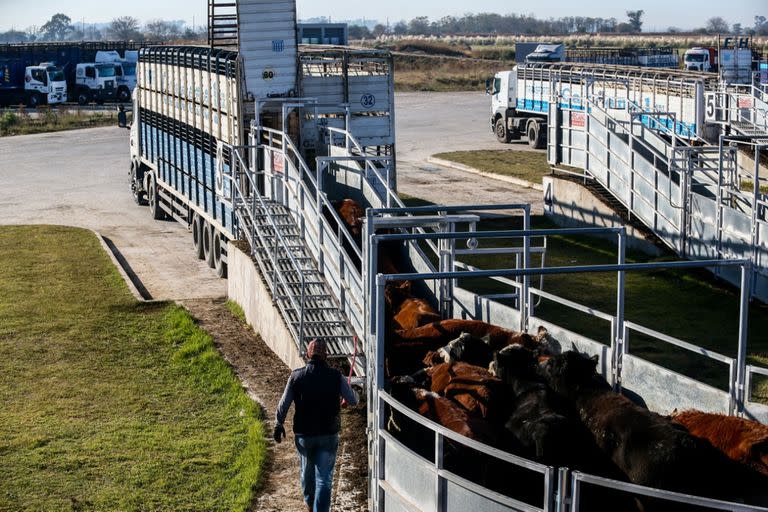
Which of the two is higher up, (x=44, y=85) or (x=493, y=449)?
(x=44, y=85)

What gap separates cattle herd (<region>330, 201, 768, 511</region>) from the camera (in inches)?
337

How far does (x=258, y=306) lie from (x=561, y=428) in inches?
333

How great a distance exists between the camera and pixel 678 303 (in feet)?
60.7

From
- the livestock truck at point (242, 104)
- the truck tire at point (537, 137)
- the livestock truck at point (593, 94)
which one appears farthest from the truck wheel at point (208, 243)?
the truck tire at point (537, 137)

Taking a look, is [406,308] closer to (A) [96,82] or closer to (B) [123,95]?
(A) [96,82]

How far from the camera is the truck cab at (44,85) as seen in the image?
210 ft

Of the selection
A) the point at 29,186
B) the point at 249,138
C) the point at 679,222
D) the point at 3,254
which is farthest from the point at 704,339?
the point at 29,186

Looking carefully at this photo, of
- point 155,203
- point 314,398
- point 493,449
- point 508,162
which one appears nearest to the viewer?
point 493,449

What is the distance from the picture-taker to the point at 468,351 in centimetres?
1142

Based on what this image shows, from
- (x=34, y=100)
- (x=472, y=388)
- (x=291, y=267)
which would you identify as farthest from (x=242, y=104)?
(x=34, y=100)

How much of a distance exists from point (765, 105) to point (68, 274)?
18223 millimetres

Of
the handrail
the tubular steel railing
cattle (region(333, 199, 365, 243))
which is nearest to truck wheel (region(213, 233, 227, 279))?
the handrail

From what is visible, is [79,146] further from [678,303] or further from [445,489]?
[445,489]

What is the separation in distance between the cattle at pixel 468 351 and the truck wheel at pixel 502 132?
33399 mm
